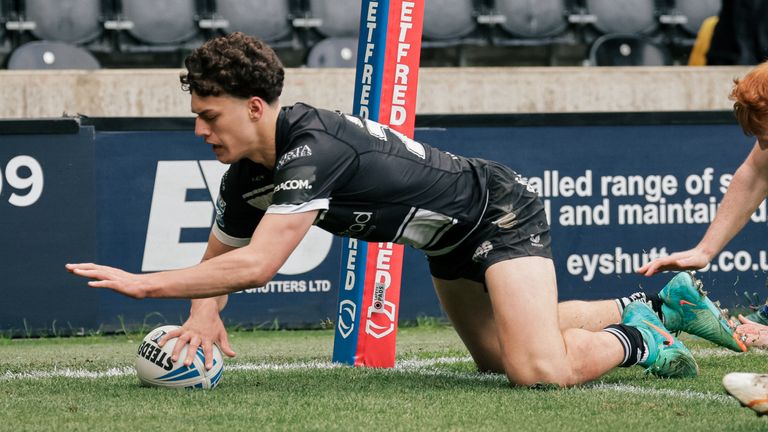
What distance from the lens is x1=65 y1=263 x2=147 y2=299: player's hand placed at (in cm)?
382

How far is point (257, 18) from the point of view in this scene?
36.7 ft

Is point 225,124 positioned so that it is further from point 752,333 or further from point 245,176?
point 752,333

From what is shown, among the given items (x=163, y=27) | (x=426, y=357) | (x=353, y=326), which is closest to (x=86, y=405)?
(x=353, y=326)

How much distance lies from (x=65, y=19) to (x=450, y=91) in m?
4.01

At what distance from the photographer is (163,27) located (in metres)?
11.0

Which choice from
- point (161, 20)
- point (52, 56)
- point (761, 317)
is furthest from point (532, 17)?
point (761, 317)

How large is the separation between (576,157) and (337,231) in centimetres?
392

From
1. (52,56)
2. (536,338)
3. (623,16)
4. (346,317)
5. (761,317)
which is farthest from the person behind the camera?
(623,16)

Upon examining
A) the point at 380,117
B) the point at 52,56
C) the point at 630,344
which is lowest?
the point at 630,344

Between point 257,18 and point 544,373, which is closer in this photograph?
point 544,373

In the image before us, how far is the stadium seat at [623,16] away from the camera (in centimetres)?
1192

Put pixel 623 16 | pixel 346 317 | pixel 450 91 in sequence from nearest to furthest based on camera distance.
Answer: pixel 346 317 < pixel 450 91 < pixel 623 16

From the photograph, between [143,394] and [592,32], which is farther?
[592,32]

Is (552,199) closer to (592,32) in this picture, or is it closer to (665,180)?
(665,180)
